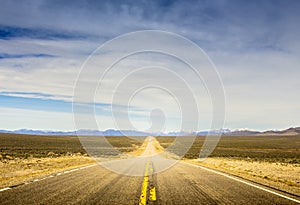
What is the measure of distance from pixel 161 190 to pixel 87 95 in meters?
14.7

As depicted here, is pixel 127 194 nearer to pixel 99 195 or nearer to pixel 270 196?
pixel 99 195

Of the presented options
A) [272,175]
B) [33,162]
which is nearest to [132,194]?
[272,175]

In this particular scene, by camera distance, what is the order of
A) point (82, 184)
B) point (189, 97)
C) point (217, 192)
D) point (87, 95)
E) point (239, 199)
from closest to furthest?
point (239, 199)
point (217, 192)
point (82, 184)
point (87, 95)
point (189, 97)

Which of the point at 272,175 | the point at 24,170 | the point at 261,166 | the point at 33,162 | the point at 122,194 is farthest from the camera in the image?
the point at 261,166

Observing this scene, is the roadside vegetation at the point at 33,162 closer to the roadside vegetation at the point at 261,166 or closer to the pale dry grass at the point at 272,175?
the pale dry grass at the point at 272,175

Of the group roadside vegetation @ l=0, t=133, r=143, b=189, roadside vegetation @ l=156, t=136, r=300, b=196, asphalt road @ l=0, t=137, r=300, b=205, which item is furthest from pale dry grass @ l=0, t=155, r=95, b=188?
roadside vegetation @ l=156, t=136, r=300, b=196

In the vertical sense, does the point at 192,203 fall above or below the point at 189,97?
below

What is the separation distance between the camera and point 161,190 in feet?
30.3

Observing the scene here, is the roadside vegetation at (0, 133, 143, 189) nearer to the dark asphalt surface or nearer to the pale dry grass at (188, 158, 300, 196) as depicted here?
the dark asphalt surface

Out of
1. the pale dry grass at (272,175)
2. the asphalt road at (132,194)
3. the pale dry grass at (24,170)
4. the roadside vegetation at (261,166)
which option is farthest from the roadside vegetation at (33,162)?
the roadside vegetation at (261,166)

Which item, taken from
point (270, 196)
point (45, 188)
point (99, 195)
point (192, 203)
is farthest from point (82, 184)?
point (270, 196)

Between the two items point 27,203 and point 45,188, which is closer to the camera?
point 27,203

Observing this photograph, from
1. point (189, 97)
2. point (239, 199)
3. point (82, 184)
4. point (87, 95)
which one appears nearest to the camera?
point (239, 199)

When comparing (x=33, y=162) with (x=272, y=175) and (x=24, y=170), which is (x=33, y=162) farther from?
(x=272, y=175)
